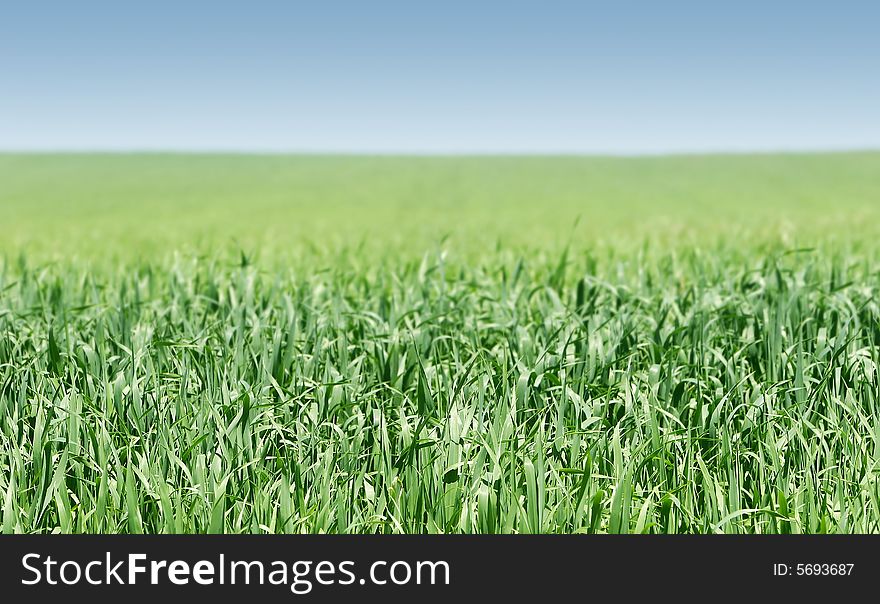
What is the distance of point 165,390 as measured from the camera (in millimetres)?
2949

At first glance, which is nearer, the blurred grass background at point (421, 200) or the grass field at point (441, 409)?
the grass field at point (441, 409)

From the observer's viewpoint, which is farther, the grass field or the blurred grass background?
the blurred grass background

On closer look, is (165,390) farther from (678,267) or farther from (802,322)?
(678,267)

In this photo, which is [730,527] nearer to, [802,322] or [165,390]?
[802,322]

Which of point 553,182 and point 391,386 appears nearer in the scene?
point 391,386

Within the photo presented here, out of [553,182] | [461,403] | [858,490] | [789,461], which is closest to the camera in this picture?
[858,490]

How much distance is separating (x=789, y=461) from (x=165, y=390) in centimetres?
241

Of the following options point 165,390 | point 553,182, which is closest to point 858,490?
point 165,390

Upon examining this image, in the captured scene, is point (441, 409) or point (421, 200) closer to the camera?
point (441, 409)
